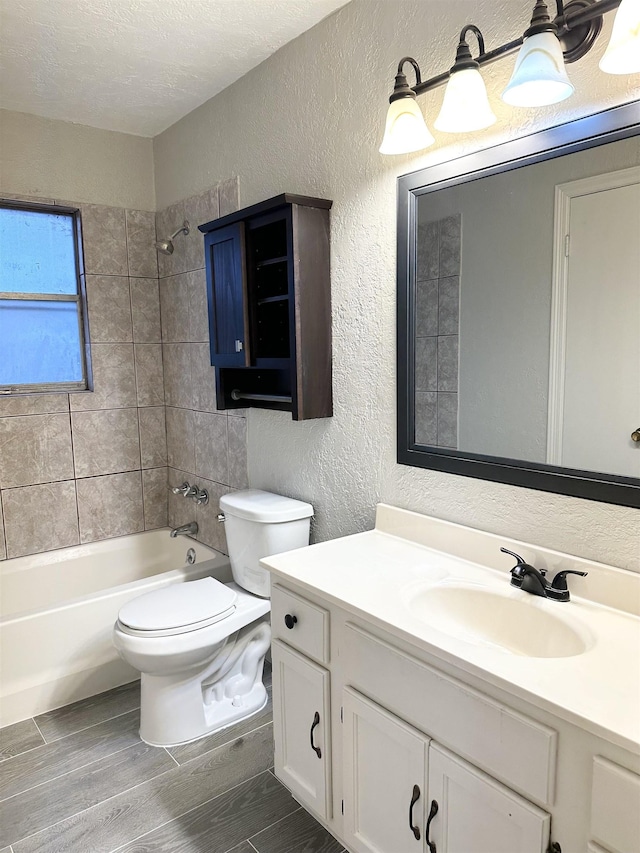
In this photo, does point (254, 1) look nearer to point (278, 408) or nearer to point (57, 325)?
point (278, 408)

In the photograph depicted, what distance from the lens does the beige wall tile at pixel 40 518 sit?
286 centimetres

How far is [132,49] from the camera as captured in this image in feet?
7.23

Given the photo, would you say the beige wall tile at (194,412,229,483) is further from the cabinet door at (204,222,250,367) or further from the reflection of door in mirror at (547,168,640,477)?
the reflection of door in mirror at (547,168,640,477)

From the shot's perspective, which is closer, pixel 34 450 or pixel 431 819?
pixel 431 819

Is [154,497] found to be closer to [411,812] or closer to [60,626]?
[60,626]

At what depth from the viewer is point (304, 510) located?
2.23m

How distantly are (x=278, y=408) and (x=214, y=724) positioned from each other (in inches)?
48.2

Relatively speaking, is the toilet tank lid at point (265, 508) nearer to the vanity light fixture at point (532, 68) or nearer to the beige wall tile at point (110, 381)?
the beige wall tile at point (110, 381)

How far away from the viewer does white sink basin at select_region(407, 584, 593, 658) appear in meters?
1.32

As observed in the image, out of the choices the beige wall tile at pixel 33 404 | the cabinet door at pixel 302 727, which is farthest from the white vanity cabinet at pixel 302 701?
the beige wall tile at pixel 33 404

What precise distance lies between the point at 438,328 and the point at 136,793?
1.74m

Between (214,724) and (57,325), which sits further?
(57,325)

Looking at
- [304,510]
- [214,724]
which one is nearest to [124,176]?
[304,510]

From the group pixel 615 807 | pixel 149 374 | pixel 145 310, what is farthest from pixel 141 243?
pixel 615 807
